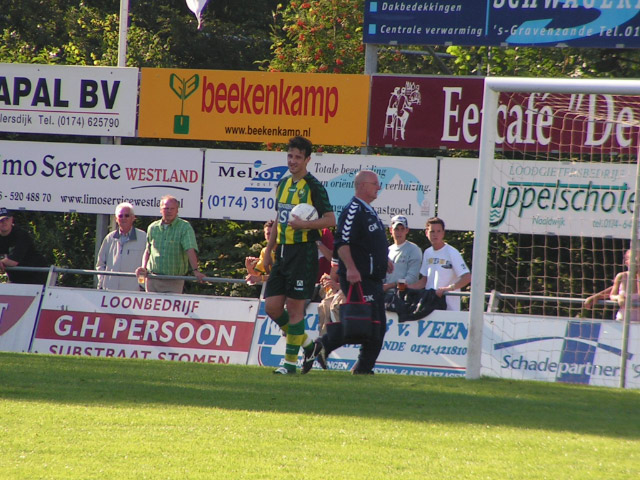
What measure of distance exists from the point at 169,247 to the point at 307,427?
7.19 m

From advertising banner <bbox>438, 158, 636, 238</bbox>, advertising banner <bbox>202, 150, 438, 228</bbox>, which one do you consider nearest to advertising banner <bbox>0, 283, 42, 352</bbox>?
advertising banner <bbox>202, 150, 438, 228</bbox>

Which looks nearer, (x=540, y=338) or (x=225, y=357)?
(x=540, y=338)

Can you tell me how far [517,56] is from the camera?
18.5 meters

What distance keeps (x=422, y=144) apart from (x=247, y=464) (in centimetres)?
995

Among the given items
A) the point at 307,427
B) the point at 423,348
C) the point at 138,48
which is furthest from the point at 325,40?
the point at 307,427

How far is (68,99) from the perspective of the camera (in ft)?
53.0

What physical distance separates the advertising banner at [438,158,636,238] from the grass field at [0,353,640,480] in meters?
5.05

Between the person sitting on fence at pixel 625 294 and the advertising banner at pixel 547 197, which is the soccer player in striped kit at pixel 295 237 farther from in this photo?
the advertising banner at pixel 547 197

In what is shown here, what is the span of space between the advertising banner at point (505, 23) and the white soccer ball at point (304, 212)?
6707mm

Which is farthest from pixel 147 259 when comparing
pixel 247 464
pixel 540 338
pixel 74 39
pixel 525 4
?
pixel 74 39

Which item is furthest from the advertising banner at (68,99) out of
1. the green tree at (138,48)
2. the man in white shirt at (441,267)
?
the man in white shirt at (441,267)

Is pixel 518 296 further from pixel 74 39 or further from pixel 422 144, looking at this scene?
pixel 74 39

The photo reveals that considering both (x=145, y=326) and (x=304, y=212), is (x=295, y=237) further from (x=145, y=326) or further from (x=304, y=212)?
(x=145, y=326)

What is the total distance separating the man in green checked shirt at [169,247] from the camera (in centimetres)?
1337
